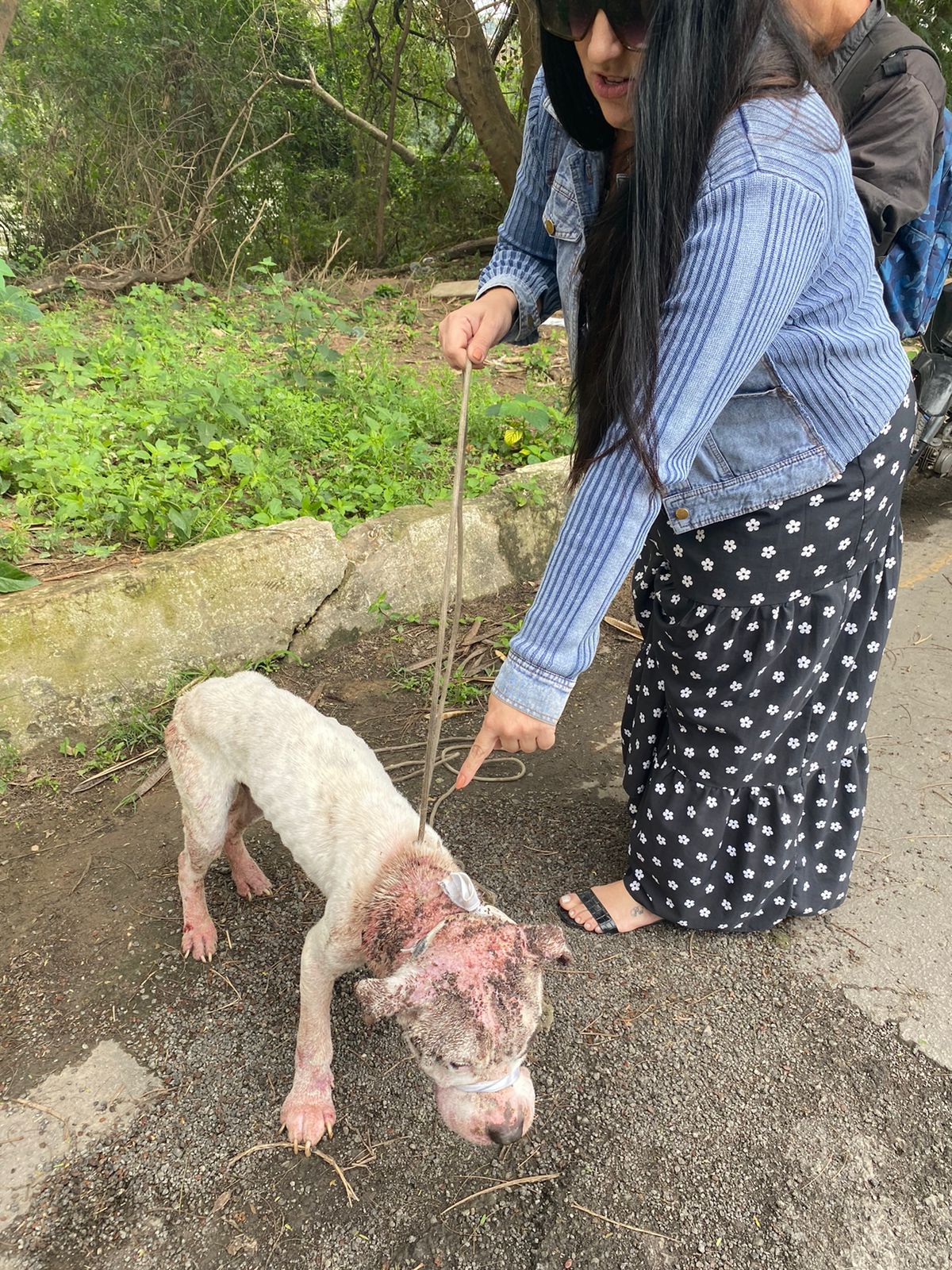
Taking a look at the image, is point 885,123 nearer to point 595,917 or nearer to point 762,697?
point 762,697

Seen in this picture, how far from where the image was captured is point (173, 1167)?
206cm

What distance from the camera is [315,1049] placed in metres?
2.18

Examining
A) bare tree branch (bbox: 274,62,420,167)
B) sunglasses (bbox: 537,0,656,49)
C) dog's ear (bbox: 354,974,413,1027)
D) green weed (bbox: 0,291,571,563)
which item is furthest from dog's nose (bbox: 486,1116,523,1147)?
bare tree branch (bbox: 274,62,420,167)

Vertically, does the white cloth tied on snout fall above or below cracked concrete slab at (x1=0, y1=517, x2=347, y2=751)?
below

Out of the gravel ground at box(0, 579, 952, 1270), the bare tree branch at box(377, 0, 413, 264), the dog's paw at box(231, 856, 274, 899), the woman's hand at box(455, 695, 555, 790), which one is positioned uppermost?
the bare tree branch at box(377, 0, 413, 264)

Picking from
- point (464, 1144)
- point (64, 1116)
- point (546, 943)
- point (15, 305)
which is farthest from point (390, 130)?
point (464, 1144)

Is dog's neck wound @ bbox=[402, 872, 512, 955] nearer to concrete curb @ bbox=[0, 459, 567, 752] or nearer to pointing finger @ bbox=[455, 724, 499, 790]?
pointing finger @ bbox=[455, 724, 499, 790]

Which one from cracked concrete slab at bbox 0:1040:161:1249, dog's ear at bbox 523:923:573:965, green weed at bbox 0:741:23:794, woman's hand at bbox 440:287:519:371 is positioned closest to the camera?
dog's ear at bbox 523:923:573:965

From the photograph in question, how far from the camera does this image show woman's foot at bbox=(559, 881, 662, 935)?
2.75 metres

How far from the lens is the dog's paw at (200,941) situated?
8.63 ft

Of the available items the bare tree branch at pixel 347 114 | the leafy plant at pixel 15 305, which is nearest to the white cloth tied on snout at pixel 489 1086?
the leafy plant at pixel 15 305

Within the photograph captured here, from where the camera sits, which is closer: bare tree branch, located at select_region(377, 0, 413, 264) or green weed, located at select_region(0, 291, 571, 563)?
green weed, located at select_region(0, 291, 571, 563)

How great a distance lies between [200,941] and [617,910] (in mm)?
1434

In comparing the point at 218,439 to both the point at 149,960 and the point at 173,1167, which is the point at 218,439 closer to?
the point at 149,960
